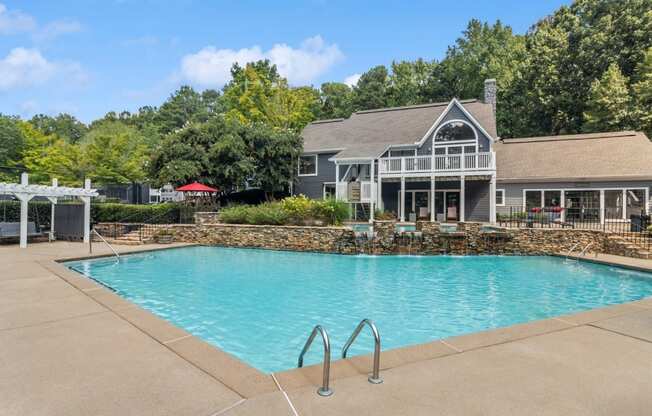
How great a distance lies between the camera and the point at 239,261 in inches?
558

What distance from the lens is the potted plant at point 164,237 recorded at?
17.6m

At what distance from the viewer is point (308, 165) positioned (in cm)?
2639

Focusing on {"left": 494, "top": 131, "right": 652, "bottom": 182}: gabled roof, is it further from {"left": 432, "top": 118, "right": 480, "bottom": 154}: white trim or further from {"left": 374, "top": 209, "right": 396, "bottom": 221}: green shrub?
{"left": 374, "top": 209, "right": 396, "bottom": 221}: green shrub

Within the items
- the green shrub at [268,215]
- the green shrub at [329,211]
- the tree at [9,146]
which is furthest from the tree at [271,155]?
the tree at [9,146]

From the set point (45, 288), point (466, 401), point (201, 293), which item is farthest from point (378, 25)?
point (466, 401)

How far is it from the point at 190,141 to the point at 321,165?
834 cm

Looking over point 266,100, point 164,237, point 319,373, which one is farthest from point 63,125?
point 319,373

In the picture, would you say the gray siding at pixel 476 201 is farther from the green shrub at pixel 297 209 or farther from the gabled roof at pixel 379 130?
the green shrub at pixel 297 209

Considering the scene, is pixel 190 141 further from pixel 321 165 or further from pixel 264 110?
pixel 264 110

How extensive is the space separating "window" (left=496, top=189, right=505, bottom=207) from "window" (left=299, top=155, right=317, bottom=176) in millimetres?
11590

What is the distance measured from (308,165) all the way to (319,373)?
23.0 metres

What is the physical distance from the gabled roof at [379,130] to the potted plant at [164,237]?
33.9ft

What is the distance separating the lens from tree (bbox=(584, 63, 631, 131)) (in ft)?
90.1

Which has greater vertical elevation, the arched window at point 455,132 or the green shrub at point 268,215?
the arched window at point 455,132
